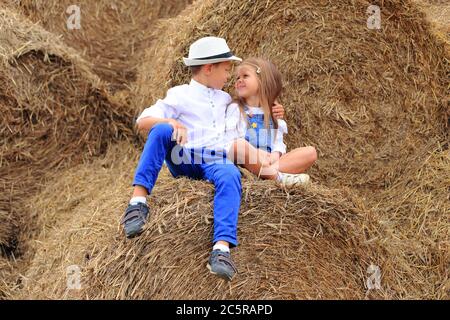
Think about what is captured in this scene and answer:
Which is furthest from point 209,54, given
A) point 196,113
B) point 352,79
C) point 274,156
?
point 352,79

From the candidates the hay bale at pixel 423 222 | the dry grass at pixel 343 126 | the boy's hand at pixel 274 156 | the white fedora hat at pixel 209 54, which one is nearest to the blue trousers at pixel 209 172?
the dry grass at pixel 343 126

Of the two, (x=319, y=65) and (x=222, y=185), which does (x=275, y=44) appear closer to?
A: (x=319, y=65)

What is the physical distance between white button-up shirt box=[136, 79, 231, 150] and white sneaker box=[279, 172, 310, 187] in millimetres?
264

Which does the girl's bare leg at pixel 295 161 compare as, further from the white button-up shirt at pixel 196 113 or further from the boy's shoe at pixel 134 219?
the boy's shoe at pixel 134 219

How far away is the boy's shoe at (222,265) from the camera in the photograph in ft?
10.1

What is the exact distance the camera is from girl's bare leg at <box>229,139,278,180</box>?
3438mm

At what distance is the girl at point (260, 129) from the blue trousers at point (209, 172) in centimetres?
17

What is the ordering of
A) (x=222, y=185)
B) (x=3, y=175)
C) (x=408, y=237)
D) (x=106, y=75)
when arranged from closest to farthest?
(x=222, y=185)
(x=408, y=237)
(x=3, y=175)
(x=106, y=75)

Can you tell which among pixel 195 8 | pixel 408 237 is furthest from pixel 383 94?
pixel 195 8

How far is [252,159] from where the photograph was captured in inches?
137

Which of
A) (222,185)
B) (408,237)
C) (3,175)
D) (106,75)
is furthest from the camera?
(106,75)

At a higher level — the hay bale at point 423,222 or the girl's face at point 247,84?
the girl's face at point 247,84

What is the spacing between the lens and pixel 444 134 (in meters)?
4.23
